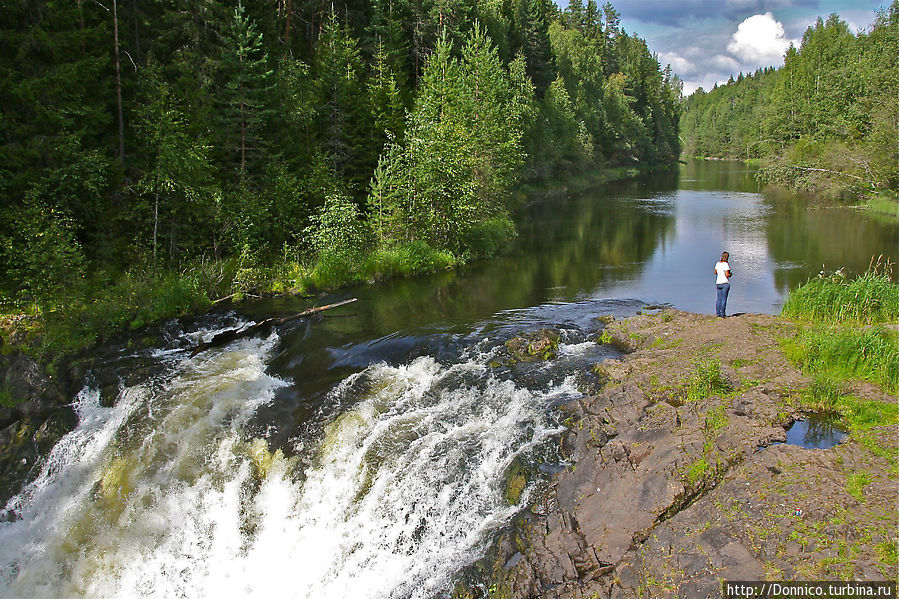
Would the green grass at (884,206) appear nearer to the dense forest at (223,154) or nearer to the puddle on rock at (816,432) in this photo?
the dense forest at (223,154)

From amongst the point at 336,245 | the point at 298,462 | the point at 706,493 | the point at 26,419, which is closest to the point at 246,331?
the point at 26,419

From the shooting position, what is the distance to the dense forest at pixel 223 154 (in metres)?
16.3

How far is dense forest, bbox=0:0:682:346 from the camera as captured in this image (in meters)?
16.3

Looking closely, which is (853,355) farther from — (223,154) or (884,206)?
(884,206)

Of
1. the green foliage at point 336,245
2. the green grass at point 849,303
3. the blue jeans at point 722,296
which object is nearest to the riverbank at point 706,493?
the green grass at point 849,303

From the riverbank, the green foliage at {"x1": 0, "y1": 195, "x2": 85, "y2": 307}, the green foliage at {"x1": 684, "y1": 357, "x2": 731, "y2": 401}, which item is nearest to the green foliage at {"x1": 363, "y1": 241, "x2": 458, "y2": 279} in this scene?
the green foliage at {"x1": 0, "y1": 195, "x2": 85, "y2": 307}

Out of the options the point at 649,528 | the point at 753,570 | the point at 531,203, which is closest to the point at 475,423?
the point at 649,528

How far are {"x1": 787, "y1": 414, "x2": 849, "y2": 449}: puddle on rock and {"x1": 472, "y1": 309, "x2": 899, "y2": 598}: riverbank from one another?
0.14 metres

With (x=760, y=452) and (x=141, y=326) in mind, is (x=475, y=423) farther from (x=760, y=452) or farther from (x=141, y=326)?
(x=141, y=326)

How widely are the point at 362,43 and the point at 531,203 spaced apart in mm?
20894

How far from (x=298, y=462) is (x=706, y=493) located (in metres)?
7.14

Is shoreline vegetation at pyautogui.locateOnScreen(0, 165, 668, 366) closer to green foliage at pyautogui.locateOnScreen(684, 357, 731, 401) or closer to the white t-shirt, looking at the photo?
the white t-shirt

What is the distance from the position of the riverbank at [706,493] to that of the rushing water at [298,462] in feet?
2.79

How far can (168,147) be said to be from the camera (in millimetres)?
18250
